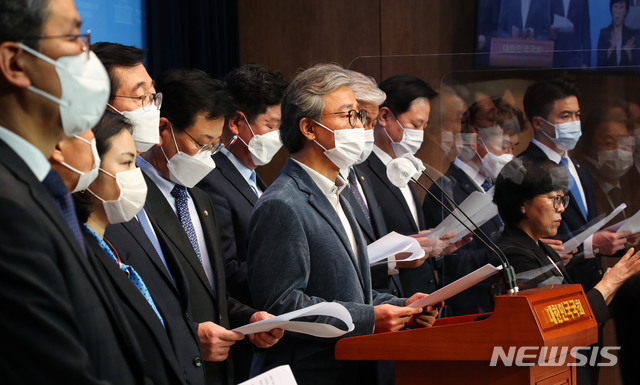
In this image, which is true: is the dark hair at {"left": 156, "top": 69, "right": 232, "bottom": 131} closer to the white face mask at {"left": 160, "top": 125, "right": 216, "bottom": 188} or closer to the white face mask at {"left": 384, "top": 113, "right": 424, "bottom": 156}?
the white face mask at {"left": 160, "top": 125, "right": 216, "bottom": 188}

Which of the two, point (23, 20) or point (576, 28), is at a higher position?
point (23, 20)

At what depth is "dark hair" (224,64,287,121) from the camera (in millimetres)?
3413

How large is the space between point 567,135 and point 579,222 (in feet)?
1.19

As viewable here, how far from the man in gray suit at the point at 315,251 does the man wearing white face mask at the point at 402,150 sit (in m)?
0.93

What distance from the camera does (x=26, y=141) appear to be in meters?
1.24

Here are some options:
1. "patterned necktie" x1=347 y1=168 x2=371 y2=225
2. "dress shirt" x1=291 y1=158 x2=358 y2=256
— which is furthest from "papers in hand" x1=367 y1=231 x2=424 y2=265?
"patterned necktie" x1=347 y1=168 x2=371 y2=225

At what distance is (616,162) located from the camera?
329cm

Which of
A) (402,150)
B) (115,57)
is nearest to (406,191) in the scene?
(402,150)

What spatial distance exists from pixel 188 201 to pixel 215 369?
536 millimetres

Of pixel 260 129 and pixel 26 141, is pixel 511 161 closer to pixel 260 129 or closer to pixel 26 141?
pixel 260 129

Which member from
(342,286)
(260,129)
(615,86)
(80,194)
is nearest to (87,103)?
(80,194)

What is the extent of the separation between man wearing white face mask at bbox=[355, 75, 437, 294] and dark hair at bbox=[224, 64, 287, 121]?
518mm

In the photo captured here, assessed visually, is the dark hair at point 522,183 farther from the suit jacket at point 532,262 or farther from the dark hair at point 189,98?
the dark hair at point 189,98

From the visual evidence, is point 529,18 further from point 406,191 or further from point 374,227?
point 374,227
